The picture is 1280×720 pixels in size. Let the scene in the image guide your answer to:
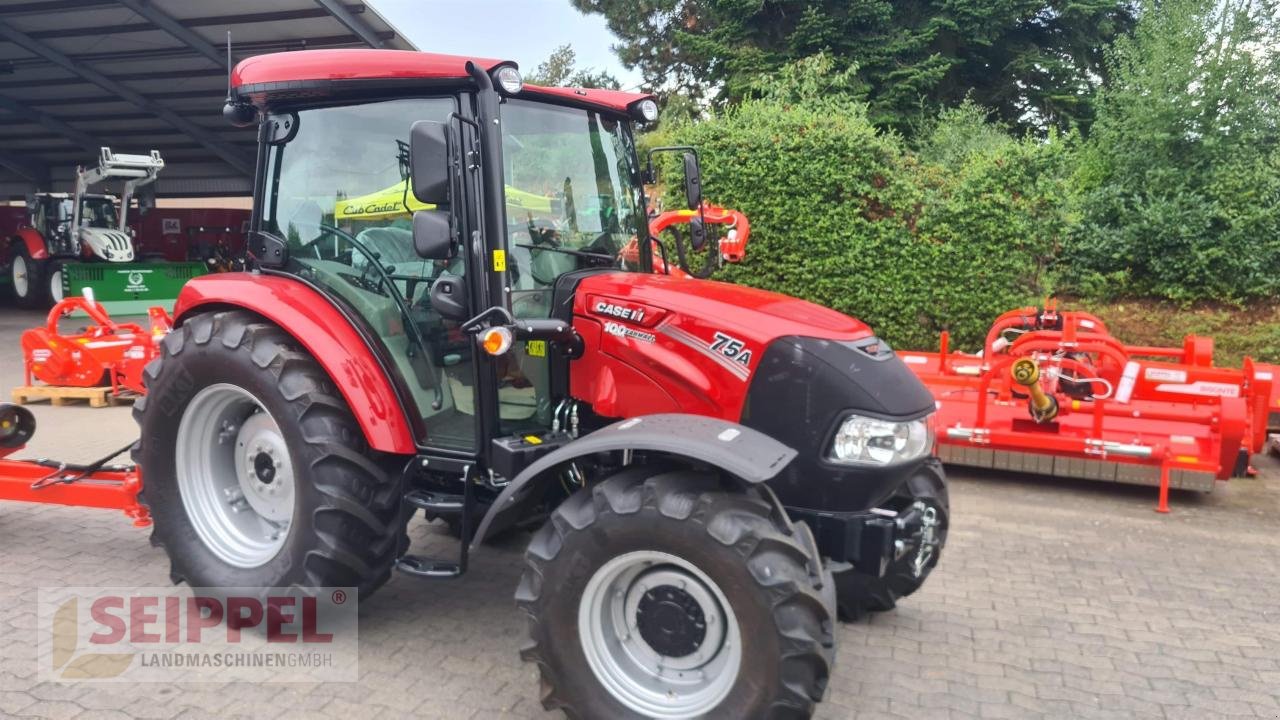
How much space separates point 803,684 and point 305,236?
2.81m

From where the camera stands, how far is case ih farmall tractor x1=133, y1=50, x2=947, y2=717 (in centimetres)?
279

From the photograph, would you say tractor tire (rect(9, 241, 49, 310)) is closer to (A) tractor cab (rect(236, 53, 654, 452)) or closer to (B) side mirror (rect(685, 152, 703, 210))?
(A) tractor cab (rect(236, 53, 654, 452))

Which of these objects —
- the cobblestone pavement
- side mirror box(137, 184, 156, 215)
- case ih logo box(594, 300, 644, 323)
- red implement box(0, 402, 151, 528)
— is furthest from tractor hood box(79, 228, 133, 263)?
case ih logo box(594, 300, 644, 323)

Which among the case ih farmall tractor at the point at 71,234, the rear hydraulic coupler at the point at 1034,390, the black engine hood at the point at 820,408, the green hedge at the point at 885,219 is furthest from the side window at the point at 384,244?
the case ih farmall tractor at the point at 71,234

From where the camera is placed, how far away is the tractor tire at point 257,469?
3.45m

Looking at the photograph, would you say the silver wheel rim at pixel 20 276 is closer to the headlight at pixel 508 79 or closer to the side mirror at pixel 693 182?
the side mirror at pixel 693 182

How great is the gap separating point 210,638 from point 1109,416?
19.6 ft

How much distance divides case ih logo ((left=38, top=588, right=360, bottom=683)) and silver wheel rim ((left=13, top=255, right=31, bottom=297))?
1778 centimetres

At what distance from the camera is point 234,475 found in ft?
13.5

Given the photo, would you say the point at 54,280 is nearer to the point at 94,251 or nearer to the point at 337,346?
the point at 94,251

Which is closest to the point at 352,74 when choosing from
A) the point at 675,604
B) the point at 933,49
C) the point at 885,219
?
the point at 675,604

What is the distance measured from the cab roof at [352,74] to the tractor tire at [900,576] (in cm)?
212

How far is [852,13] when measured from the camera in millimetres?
17625

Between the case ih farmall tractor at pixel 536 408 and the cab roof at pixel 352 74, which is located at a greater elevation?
the cab roof at pixel 352 74
